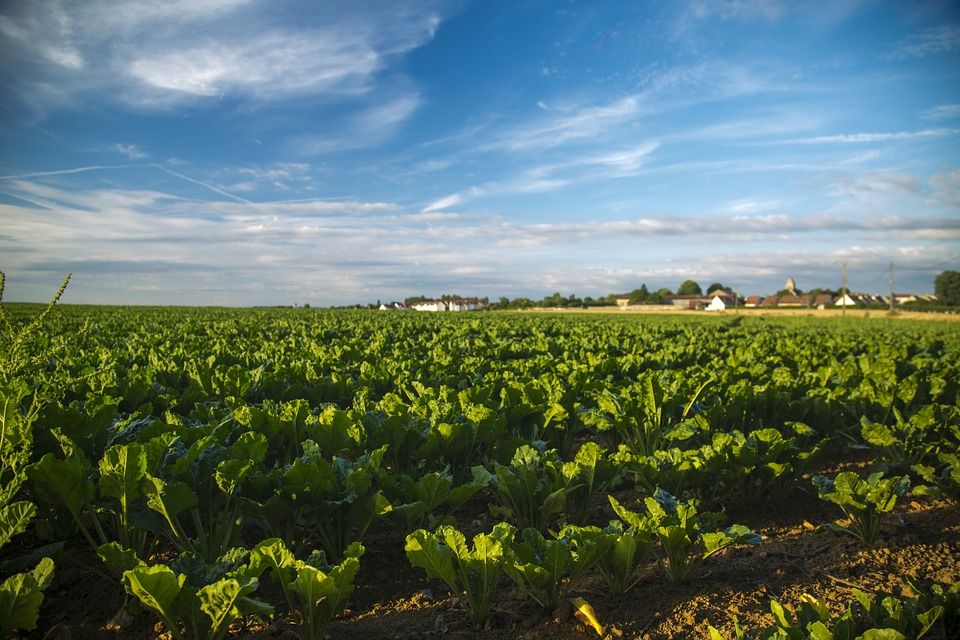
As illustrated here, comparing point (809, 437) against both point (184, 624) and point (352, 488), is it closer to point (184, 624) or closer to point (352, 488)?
point (352, 488)

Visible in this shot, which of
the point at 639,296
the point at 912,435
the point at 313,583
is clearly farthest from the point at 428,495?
the point at 639,296

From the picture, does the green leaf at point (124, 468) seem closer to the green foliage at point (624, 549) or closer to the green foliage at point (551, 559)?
the green foliage at point (551, 559)

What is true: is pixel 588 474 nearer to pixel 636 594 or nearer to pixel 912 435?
pixel 636 594

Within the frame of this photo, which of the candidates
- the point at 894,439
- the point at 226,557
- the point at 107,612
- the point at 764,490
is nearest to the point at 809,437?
the point at 894,439

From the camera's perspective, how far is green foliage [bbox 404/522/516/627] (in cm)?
239

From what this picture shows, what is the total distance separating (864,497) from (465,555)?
267 centimetres

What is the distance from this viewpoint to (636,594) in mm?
2896

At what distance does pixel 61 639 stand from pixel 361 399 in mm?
2649

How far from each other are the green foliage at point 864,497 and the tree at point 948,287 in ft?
404

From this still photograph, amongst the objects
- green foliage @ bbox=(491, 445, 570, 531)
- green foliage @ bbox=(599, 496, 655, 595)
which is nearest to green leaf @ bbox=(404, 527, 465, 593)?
green foliage @ bbox=(599, 496, 655, 595)

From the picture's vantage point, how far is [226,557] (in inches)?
92.4

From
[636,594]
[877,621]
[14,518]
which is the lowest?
[636,594]

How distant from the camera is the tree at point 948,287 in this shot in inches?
3903

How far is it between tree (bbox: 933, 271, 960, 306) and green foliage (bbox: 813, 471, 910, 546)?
12325 centimetres
